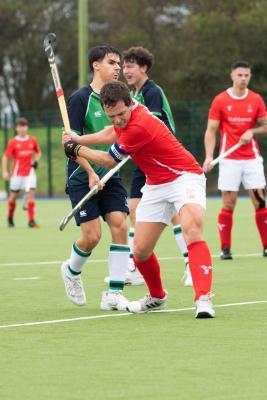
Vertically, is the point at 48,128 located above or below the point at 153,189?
below

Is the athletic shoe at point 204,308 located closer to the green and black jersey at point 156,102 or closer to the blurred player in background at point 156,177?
the blurred player in background at point 156,177

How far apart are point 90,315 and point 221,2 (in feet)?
150

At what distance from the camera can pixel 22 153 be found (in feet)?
72.7

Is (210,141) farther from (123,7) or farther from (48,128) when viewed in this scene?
(123,7)

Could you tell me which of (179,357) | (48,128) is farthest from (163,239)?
(48,128)

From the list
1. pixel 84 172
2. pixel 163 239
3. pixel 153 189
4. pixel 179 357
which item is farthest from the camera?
pixel 163 239

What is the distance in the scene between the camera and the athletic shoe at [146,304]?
886 centimetres

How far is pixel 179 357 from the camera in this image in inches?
268

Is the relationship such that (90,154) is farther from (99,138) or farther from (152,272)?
(152,272)

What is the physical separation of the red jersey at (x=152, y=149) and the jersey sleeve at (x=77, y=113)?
874mm

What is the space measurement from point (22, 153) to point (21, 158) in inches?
3.7

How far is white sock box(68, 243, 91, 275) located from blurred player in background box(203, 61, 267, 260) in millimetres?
4328

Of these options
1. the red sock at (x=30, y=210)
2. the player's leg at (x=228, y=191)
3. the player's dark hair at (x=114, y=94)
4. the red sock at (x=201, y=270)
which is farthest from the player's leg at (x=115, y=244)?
the red sock at (x=30, y=210)

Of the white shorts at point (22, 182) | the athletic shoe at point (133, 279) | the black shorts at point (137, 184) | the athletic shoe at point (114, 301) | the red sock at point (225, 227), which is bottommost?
the white shorts at point (22, 182)
